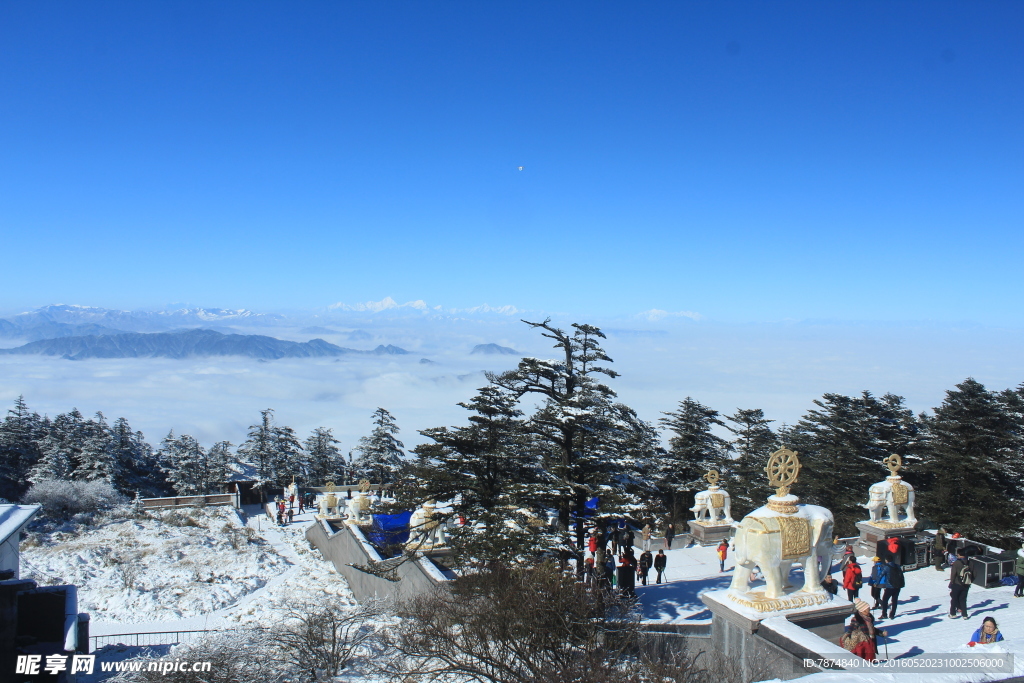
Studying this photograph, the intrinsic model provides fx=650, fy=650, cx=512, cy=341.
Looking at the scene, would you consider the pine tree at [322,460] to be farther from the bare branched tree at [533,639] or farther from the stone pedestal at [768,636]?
the stone pedestal at [768,636]

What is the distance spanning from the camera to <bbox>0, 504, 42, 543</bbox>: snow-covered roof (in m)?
11.8

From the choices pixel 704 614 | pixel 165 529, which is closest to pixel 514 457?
pixel 704 614

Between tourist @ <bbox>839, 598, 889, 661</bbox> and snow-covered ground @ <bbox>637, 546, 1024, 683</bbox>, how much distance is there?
35.2 inches

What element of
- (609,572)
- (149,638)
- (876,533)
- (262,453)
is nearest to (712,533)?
(876,533)

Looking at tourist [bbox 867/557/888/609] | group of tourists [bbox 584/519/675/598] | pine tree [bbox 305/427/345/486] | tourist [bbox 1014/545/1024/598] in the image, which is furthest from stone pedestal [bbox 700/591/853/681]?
pine tree [bbox 305/427/345/486]

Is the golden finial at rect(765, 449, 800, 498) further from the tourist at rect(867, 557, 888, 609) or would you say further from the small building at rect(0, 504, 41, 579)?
the small building at rect(0, 504, 41, 579)

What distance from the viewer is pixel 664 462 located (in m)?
33.8

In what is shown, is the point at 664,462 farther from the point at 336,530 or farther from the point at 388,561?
the point at 388,561

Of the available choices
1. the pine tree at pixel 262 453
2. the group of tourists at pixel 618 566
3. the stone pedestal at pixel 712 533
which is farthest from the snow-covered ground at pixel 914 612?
the pine tree at pixel 262 453

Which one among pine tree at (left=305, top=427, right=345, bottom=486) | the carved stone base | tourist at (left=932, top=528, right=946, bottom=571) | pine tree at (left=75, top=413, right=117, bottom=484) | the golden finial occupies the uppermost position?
the golden finial

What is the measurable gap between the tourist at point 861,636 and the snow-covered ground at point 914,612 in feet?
2.93

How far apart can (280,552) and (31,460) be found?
3941 centimetres

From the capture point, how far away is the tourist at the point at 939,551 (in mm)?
14773

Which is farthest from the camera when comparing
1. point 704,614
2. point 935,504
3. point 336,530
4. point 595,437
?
point 336,530
